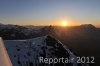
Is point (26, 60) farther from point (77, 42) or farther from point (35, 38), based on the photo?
point (77, 42)

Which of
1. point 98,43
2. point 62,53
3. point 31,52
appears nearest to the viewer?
point 98,43

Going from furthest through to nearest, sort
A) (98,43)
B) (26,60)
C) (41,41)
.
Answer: (41,41) < (26,60) < (98,43)

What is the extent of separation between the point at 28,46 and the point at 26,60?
13.1ft

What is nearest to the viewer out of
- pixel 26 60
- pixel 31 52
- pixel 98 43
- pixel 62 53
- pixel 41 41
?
pixel 98 43

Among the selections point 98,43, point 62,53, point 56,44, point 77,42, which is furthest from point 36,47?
point 98,43

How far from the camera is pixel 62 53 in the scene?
28.2 metres

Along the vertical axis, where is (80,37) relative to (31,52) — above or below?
above

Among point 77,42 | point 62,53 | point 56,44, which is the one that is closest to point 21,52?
point 56,44

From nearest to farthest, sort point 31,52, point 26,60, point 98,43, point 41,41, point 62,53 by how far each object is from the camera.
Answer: point 98,43
point 62,53
point 26,60
point 31,52
point 41,41

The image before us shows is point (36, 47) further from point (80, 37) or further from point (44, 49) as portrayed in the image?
point (80, 37)

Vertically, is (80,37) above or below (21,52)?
above

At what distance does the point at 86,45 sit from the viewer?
2480 centimetres

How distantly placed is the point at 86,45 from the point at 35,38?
1183cm

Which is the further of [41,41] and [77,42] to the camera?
[41,41]
